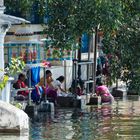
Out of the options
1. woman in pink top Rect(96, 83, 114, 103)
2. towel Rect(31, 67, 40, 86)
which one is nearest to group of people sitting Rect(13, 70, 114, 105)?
woman in pink top Rect(96, 83, 114, 103)

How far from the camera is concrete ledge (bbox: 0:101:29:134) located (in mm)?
16547

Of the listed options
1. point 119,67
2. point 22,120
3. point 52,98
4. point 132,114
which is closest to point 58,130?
point 22,120

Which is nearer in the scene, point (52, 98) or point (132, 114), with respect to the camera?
point (132, 114)

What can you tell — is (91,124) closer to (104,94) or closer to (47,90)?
(47,90)

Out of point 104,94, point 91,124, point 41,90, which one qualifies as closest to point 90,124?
point 91,124

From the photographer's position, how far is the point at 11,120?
54.4 feet

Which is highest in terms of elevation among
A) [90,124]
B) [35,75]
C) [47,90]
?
[35,75]

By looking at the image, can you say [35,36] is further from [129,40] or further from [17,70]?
[17,70]

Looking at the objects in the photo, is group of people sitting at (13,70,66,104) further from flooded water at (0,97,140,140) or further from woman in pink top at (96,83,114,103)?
woman in pink top at (96,83,114,103)

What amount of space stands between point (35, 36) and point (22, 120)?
14792 mm

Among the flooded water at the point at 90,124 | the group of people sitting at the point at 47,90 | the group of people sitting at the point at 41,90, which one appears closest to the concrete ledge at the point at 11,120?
the flooded water at the point at 90,124

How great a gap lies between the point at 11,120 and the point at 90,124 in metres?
3.87

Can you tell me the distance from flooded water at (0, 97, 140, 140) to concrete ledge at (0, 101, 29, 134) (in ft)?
1.27

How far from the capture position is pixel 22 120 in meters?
16.8
